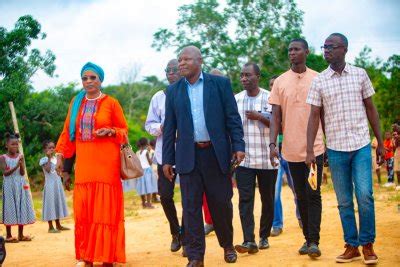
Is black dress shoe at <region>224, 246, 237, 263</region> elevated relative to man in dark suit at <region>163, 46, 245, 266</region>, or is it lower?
lower

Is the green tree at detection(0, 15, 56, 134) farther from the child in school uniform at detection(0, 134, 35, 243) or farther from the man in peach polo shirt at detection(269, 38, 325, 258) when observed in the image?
the man in peach polo shirt at detection(269, 38, 325, 258)

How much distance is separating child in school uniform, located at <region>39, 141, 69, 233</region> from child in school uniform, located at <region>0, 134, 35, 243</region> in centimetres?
107

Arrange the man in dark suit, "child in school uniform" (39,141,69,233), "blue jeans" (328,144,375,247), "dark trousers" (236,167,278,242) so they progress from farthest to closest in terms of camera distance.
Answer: "child in school uniform" (39,141,69,233)
"dark trousers" (236,167,278,242)
the man in dark suit
"blue jeans" (328,144,375,247)

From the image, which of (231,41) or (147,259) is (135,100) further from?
(147,259)

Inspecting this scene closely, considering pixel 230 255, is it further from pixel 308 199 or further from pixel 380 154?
pixel 380 154

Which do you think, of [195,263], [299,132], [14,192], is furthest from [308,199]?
[14,192]

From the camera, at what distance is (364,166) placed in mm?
6762

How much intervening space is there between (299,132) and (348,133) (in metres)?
0.94

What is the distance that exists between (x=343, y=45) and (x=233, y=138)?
57.4 inches

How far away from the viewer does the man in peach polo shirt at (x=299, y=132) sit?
7543mm

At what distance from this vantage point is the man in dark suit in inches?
276

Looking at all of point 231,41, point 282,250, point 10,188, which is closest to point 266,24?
point 231,41

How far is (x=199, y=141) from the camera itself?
7047 millimetres

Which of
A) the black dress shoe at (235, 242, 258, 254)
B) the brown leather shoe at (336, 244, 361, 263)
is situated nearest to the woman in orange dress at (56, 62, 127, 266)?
the black dress shoe at (235, 242, 258, 254)
